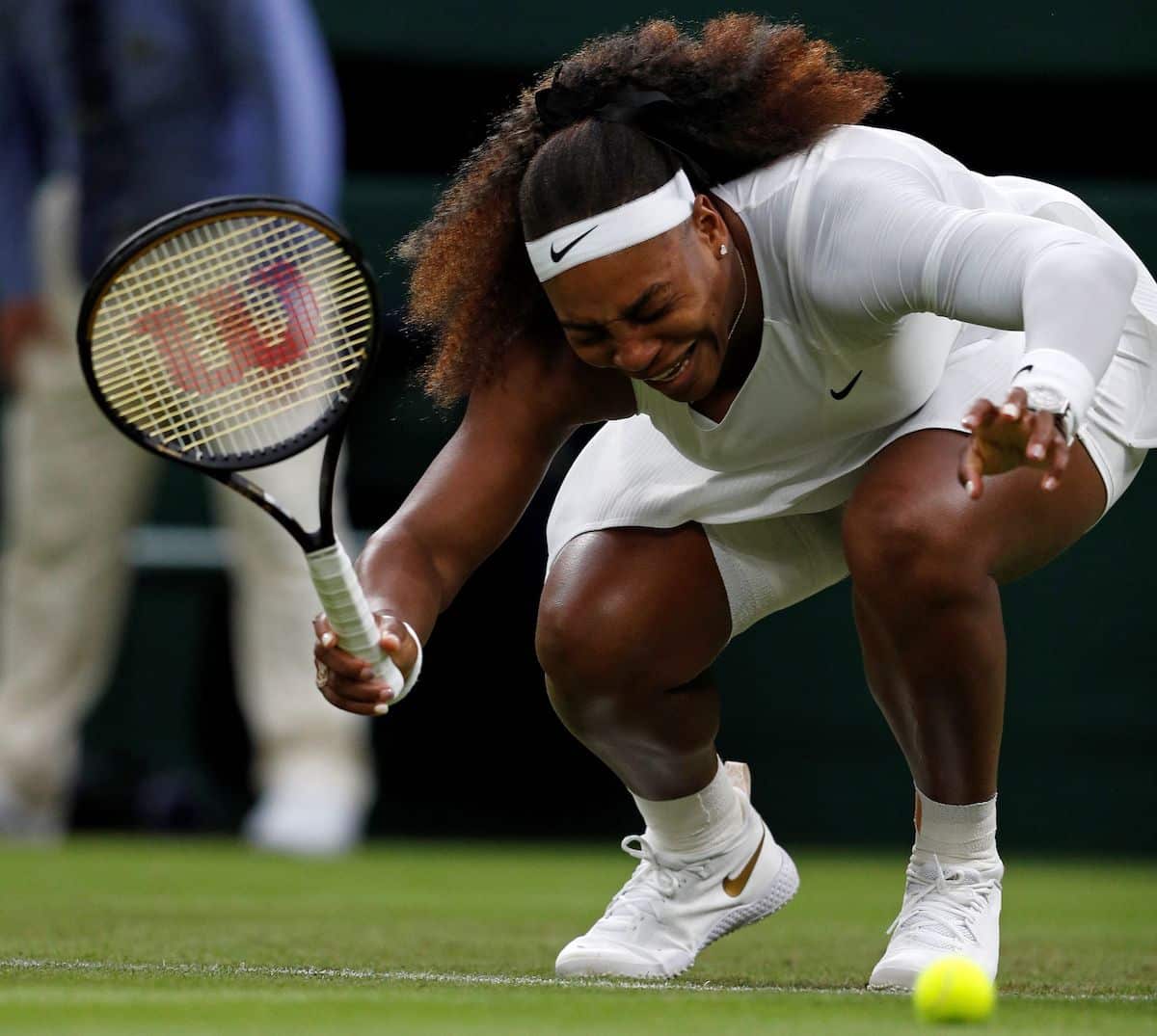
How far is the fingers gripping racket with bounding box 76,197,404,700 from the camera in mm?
2430

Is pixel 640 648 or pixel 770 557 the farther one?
pixel 770 557

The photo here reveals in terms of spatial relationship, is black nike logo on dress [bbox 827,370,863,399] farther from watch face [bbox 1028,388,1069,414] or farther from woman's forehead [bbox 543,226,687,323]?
watch face [bbox 1028,388,1069,414]

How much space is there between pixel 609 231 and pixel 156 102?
337 cm

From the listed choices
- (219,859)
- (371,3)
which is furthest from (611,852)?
(371,3)

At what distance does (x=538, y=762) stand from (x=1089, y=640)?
1.56 m

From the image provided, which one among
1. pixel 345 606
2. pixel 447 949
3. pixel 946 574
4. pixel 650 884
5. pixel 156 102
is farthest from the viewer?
pixel 156 102

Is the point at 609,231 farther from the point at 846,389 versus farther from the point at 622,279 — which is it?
the point at 846,389

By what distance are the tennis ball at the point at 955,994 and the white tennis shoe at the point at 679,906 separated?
2.11ft

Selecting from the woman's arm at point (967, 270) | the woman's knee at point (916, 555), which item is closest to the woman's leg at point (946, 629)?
the woman's knee at point (916, 555)

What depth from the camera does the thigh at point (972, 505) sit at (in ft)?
8.48

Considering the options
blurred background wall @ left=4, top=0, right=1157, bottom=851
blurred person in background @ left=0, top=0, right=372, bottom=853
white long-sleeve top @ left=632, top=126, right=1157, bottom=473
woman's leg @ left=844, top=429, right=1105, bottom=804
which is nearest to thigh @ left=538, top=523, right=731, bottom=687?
white long-sleeve top @ left=632, top=126, right=1157, bottom=473

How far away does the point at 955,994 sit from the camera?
2.17 metres

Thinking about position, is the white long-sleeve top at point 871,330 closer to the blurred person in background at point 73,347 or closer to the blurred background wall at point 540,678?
the blurred person in background at point 73,347

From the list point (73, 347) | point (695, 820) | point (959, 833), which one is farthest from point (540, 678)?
point (959, 833)
